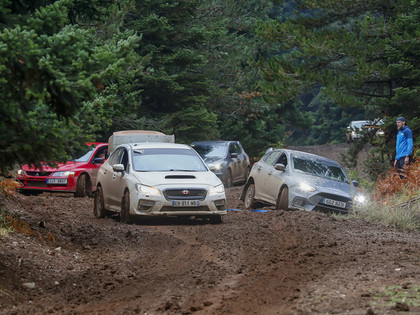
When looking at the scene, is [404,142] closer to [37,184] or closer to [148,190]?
[148,190]

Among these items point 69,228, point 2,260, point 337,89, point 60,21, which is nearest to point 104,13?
point 60,21

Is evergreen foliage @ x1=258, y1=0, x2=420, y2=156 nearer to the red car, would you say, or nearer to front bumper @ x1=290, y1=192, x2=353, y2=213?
front bumper @ x1=290, y1=192, x2=353, y2=213

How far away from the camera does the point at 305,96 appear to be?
80.8 m

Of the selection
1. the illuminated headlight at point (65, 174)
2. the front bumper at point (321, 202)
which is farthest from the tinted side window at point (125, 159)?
the illuminated headlight at point (65, 174)

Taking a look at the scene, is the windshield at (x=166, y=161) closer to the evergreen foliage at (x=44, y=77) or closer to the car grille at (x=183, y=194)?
the car grille at (x=183, y=194)

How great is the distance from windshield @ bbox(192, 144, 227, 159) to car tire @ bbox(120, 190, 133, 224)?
1139cm

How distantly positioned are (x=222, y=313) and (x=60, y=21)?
3521 millimetres

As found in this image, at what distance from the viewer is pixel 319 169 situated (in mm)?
17891

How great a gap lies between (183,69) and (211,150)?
6.01 m

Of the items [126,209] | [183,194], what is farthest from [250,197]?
[126,209]

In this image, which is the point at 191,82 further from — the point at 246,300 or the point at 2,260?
the point at 246,300

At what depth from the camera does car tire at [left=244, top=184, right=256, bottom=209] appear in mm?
18855

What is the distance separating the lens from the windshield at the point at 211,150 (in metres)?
26.7

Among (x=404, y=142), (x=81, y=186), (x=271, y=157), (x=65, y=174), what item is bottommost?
(x=81, y=186)
